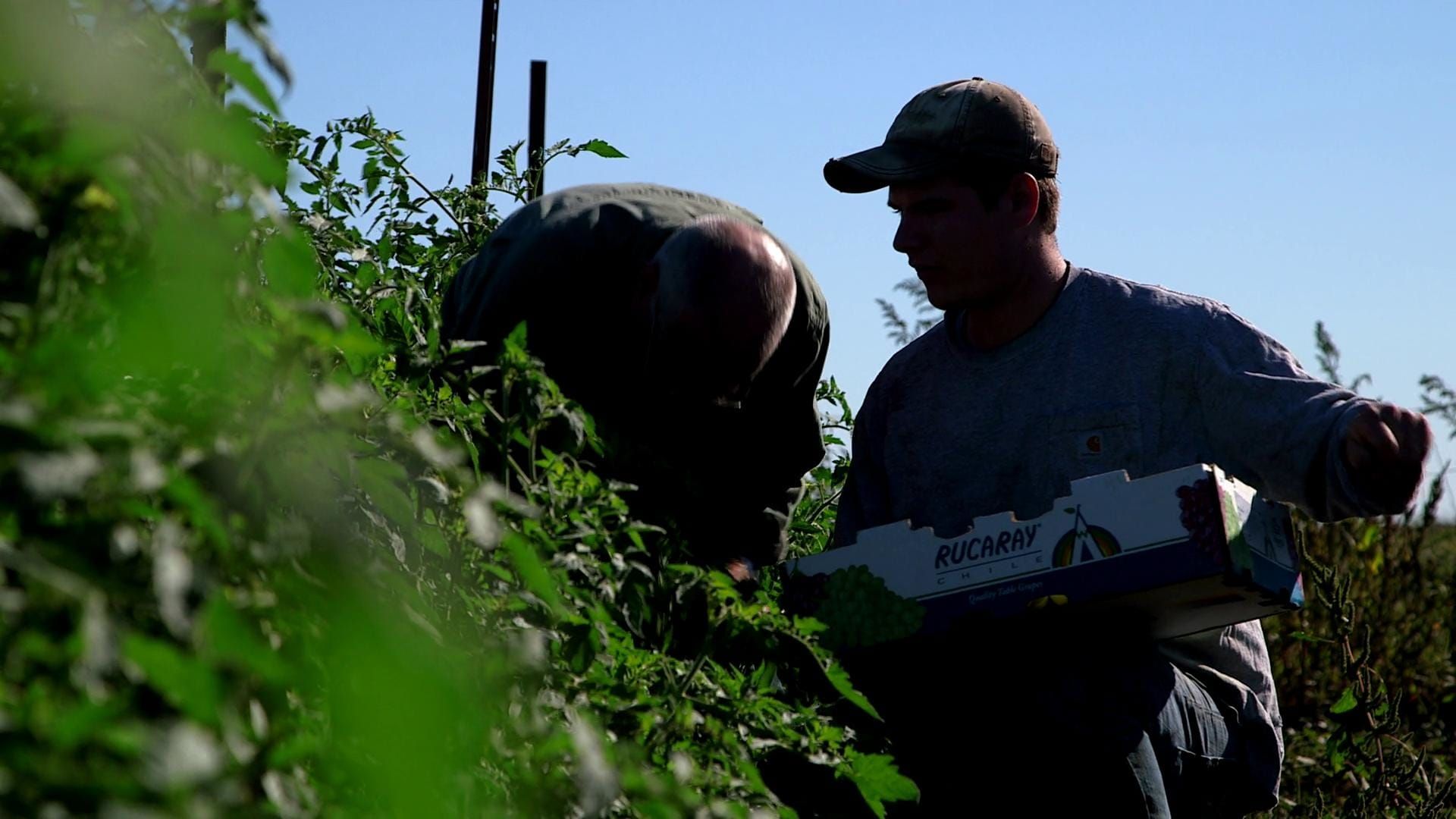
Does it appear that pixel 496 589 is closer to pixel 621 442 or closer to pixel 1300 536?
pixel 621 442

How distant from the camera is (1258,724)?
10.7ft

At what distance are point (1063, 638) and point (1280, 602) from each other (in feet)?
1.27

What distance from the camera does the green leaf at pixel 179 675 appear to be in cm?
77

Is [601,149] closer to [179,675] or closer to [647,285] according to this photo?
[647,285]

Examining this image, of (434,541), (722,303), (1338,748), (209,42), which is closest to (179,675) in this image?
(434,541)

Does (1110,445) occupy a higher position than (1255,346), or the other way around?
(1255,346)

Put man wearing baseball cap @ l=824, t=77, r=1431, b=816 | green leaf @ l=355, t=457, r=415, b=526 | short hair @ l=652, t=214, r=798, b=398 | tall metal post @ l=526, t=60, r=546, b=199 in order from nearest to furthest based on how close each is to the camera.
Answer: green leaf @ l=355, t=457, r=415, b=526 → short hair @ l=652, t=214, r=798, b=398 → man wearing baseball cap @ l=824, t=77, r=1431, b=816 → tall metal post @ l=526, t=60, r=546, b=199

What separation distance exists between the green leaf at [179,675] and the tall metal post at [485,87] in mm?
3704

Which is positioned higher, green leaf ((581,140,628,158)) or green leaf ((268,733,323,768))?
green leaf ((581,140,628,158))

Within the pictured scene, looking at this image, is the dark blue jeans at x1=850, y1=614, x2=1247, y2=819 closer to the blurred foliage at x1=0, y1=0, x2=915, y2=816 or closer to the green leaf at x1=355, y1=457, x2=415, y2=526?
the blurred foliage at x1=0, y1=0, x2=915, y2=816

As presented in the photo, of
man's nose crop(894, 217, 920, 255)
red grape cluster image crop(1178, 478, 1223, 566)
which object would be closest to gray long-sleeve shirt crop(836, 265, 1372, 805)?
man's nose crop(894, 217, 920, 255)

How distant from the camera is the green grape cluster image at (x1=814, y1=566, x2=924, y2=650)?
2816 millimetres

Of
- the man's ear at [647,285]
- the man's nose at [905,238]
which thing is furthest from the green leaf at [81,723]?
the man's nose at [905,238]

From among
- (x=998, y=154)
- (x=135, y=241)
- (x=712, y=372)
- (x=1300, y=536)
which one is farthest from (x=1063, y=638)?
(x=135, y=241)
